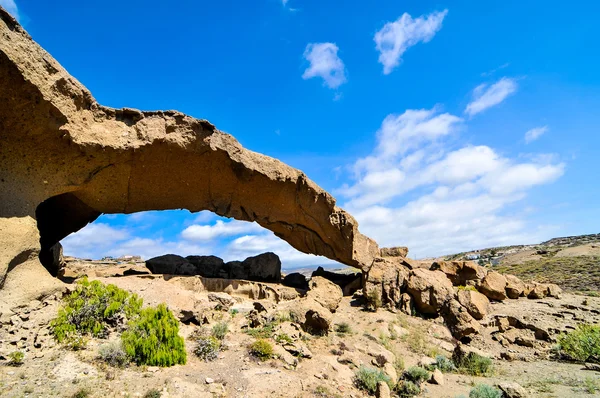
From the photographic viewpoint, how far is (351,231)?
15.3 meters

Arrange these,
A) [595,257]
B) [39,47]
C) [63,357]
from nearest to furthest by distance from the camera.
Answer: [63,357]
[39,47]
[595,257]

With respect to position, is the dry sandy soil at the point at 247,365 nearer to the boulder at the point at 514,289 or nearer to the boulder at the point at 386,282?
the boulder at the point at 386,282

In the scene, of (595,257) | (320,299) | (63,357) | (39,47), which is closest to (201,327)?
(63,357)

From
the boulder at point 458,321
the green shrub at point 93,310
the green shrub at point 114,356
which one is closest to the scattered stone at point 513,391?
the boulder at point 458,321

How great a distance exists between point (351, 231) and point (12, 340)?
11626mm

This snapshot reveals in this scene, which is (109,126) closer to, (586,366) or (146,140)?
(146,140)

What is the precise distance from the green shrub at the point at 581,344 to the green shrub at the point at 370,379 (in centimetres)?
610

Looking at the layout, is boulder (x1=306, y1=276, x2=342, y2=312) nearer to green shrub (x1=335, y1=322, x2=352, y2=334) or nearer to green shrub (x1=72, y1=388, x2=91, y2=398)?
green shrub (x1=335, y1=322, x2=352, y2=334)

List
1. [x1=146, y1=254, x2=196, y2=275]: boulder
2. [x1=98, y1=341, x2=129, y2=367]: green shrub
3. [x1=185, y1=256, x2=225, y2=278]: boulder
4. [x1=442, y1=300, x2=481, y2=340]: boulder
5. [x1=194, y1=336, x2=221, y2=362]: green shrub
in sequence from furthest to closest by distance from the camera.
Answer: [x1=185, y1=256, x2=225, y2=278]: boulder
[x1=146, y1=254, x2=196, y2=275]: boulder
[x1=442, y1=300, x2=481, y2=340]: boulder
[x1=194, y1=336, x2=221, y2=362]: green shrub
[x1=98, y1=341, x2=129, y2=367]: green shrub

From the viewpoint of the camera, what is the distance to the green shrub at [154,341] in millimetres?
6695

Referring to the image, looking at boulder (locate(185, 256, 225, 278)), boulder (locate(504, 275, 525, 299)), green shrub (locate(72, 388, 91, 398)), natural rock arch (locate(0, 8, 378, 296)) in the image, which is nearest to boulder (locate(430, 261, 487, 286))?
boulder (locate(504, 275, 525, 299))

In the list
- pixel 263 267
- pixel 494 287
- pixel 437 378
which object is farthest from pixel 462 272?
pixel 437 378

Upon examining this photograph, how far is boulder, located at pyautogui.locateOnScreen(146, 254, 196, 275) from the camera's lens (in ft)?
44.5

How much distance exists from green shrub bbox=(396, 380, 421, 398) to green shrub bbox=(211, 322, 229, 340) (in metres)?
4.11
